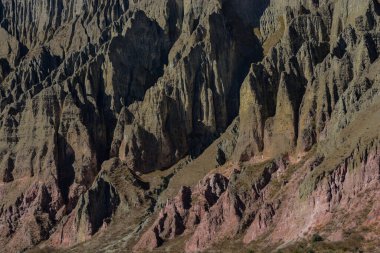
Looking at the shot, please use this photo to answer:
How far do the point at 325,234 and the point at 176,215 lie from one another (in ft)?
146

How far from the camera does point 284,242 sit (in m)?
156

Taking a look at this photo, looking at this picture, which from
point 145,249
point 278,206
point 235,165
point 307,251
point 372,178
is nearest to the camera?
point 307,251

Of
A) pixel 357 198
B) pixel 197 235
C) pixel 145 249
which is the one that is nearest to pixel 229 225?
pixel 197 235

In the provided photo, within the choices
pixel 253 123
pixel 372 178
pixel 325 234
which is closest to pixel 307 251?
pixel 325 234

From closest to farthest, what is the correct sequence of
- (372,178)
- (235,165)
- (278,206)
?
(372,178), (278,206), (235,165)

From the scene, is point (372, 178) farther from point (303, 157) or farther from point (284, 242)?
point (303, 157)

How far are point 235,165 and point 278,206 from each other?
2736cm

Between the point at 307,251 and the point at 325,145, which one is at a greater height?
the point at 325,145

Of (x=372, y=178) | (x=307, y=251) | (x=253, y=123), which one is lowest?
(x=307, y=251)

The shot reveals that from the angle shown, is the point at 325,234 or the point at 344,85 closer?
the point at 325,234

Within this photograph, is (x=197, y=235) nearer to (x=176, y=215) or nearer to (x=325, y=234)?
(x=176, y=215)

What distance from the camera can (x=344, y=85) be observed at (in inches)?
7451

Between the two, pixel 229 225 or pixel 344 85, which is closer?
pixel 229 225

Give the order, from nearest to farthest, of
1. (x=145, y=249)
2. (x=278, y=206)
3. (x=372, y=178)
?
(x=372, y=178) < (x=278, y=206) < (x=145, y=249)
